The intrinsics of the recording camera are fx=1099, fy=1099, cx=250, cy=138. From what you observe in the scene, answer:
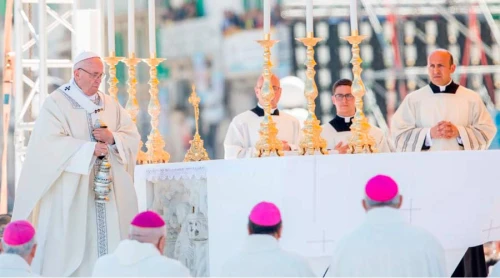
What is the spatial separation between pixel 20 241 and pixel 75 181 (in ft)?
6.55

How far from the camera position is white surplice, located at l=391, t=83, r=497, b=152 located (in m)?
7.63

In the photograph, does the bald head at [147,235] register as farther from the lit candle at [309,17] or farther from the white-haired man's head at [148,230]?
the lit candle at [309,17]

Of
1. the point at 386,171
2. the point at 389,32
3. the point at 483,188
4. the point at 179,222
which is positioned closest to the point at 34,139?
the point at 179,222

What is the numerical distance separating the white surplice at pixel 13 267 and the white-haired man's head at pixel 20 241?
78mm

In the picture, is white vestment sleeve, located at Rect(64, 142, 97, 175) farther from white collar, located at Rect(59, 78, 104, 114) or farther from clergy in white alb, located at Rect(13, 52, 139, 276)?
white collar, located at Rect(59, 78, 104, 114)

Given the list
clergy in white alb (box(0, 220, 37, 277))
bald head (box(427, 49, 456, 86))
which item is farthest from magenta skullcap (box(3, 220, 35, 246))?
bald head (box(427, 49, 456, 86))

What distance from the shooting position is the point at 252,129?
8320 mm

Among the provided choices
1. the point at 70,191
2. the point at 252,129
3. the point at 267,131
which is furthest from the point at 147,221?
the point at 252,129

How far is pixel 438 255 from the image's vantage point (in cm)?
476

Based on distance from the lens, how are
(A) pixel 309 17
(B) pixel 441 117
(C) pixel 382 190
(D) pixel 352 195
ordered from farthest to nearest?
(B) pixel 441 117 → (A) pixel 309 17 → (D) pixel 352 195 → (C) pixel 382 190

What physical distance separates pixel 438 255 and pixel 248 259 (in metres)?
0.82

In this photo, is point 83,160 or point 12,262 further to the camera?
point 83,160

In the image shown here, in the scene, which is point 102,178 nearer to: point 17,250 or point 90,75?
point 90,75

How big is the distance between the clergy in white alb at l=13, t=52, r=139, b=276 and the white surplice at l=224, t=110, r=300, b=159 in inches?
Result: 41.7
